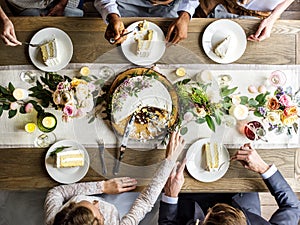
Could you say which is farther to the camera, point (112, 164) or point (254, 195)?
point (254, 195)

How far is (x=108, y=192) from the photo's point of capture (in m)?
1.74

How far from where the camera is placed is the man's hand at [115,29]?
169 cm

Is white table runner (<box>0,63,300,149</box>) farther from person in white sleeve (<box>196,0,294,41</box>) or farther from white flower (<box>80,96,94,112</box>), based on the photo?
person in white sleeve (<box>196,0,294,41</box>)

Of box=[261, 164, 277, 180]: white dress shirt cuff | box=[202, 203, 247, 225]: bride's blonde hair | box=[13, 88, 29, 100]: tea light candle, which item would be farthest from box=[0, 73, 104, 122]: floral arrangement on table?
box=[261, 164, 277, 180]: white dress shirt cuff

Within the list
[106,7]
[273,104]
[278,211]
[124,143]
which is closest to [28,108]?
[124,143]

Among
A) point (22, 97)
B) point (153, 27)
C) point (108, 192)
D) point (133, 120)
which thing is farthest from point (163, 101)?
point (22, 97)

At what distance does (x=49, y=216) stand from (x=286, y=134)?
1010mm

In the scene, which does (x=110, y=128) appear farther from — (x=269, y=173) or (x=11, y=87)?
(x=269, y=173)

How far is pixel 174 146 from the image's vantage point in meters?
1.70

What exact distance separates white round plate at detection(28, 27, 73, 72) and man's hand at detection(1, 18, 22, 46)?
0.21 ft

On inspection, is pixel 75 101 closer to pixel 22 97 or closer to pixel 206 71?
pixel 22 97

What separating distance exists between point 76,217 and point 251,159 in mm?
713

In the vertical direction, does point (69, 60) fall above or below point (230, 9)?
below

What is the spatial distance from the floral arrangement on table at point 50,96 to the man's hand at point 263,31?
25.6 inches
